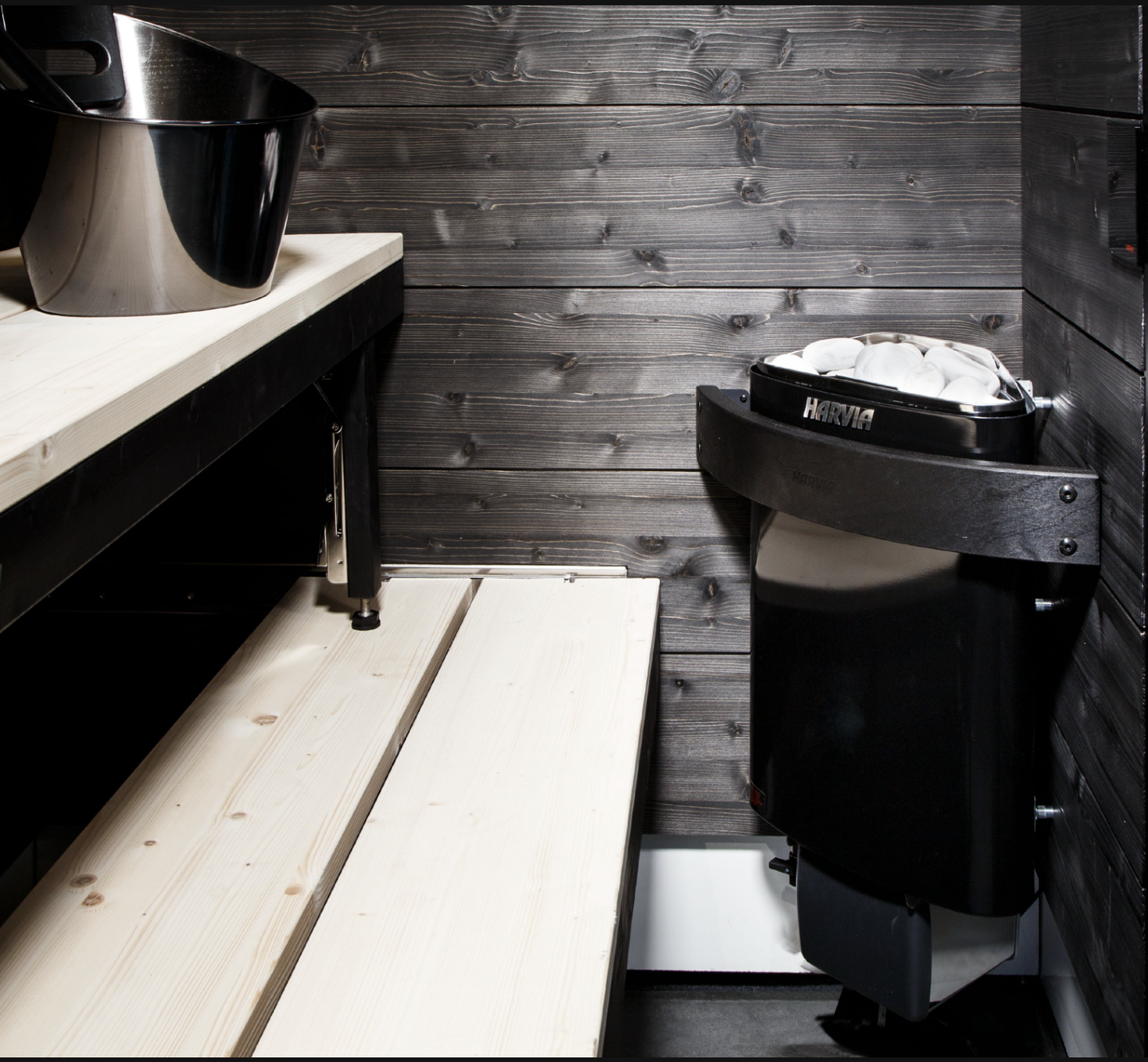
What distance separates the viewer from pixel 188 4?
1.50 metres

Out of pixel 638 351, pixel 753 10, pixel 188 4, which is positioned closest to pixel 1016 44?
pixel 753 10

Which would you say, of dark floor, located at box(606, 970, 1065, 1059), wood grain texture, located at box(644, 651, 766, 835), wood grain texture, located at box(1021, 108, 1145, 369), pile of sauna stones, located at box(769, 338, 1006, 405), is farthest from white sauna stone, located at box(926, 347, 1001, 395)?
dark floor, located at box(606, 970, 1065, 1059)

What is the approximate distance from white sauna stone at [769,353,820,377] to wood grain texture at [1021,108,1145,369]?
28cm

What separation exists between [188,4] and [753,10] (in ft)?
2.34

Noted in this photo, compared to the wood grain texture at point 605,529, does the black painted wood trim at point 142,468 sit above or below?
above

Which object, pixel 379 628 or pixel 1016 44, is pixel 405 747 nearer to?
pixel 379 628

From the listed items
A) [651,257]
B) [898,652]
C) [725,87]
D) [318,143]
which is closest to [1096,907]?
[898,652]

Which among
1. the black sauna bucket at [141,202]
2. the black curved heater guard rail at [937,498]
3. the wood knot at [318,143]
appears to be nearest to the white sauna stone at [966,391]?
the black curved heater guard rail at [937,498]

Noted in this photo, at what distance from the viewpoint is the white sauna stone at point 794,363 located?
137 centimetres

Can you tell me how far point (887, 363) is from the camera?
1.29 metres

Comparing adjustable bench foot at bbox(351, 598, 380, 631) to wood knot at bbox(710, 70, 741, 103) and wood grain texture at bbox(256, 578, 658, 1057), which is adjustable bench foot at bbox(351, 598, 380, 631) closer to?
wood grain texture at bbox(256, 578, 658, 1057)

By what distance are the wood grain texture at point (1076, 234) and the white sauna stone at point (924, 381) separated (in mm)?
147

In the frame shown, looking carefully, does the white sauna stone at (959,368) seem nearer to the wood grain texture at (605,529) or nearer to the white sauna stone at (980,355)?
the white sauna stone at (980,355)

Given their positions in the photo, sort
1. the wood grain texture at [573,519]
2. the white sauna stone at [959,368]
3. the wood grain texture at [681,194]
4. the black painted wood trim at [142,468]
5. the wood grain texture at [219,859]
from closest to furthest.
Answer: the black painted wood trim at [142,468] → the wood grain texture at [219,859] → the white sauna stone at [959,368] → the wood grain texture at [681,194] → the wood grain texture at [573,519]
